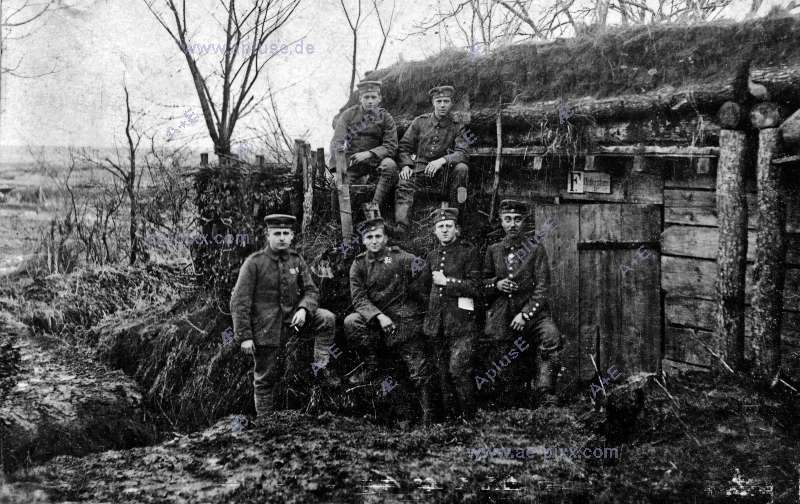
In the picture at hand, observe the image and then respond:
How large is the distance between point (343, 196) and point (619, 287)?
3505 millimetres

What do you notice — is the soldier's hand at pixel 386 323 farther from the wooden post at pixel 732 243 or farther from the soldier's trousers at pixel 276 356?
the wooden post at pixel 732 243

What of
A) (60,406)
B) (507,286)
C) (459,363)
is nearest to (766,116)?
(507,286)

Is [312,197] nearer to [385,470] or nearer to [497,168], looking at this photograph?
[497,168]

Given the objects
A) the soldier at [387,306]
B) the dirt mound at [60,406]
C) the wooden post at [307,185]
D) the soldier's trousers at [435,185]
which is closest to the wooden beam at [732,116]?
the soldier's trousers at [435,185]

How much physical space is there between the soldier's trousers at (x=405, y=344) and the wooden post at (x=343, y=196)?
60.8 inches

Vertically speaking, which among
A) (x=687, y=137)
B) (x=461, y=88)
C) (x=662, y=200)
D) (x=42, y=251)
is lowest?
(x=42, y=251)

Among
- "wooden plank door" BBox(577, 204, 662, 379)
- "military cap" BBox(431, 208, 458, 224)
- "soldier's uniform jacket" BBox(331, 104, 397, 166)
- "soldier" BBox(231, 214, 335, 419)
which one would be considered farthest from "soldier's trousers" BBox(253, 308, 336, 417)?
"wooden plank door" BBox(577, 204, 662, 379)

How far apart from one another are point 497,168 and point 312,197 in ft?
7.98

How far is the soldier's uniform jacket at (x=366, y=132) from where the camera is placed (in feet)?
25.1

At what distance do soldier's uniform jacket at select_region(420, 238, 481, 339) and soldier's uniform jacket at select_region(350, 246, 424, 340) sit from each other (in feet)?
0.58

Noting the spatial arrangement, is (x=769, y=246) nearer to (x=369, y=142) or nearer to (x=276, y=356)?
(x=369, y=142)

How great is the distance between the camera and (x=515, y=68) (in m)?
7.71

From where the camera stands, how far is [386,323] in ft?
19.8

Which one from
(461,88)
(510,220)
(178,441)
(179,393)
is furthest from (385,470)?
(461,88)
